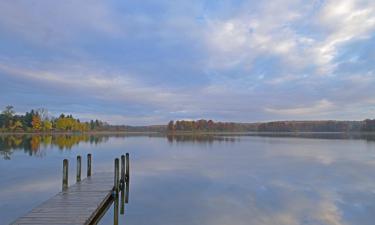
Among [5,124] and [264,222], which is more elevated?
[5,124]

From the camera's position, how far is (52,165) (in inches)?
750

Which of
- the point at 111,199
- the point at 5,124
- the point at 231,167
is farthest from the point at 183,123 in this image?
the point at 111,199

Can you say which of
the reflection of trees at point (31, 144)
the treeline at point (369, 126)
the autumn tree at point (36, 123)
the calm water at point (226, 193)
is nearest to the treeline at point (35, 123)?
the autumn tree at point (36, 123)

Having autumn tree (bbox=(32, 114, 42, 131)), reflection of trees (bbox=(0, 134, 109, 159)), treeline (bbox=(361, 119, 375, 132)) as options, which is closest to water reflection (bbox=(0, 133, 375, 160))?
reflection of trees (bbox=(0, 134, 109, 159))

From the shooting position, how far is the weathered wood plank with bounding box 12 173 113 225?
23.0ft

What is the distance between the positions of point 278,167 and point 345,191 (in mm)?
6729

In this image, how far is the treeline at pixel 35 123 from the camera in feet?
259

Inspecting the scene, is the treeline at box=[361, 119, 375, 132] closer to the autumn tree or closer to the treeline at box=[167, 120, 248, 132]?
the treeline at box=[167, 120, 248, 132]

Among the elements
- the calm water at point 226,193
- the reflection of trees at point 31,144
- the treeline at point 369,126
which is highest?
the treeline at point 369,126

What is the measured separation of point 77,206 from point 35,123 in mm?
85409

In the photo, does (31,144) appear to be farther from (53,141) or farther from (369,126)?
(369,126)

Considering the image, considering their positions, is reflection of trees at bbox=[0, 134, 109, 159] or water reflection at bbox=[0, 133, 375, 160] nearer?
reflection of trees at bbox=[0, 134, 109, 159]

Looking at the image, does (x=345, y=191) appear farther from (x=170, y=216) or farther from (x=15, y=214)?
(x=15, y=214)

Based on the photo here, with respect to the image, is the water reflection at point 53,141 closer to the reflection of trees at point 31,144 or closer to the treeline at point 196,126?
the reflection of trees at point 31,144
